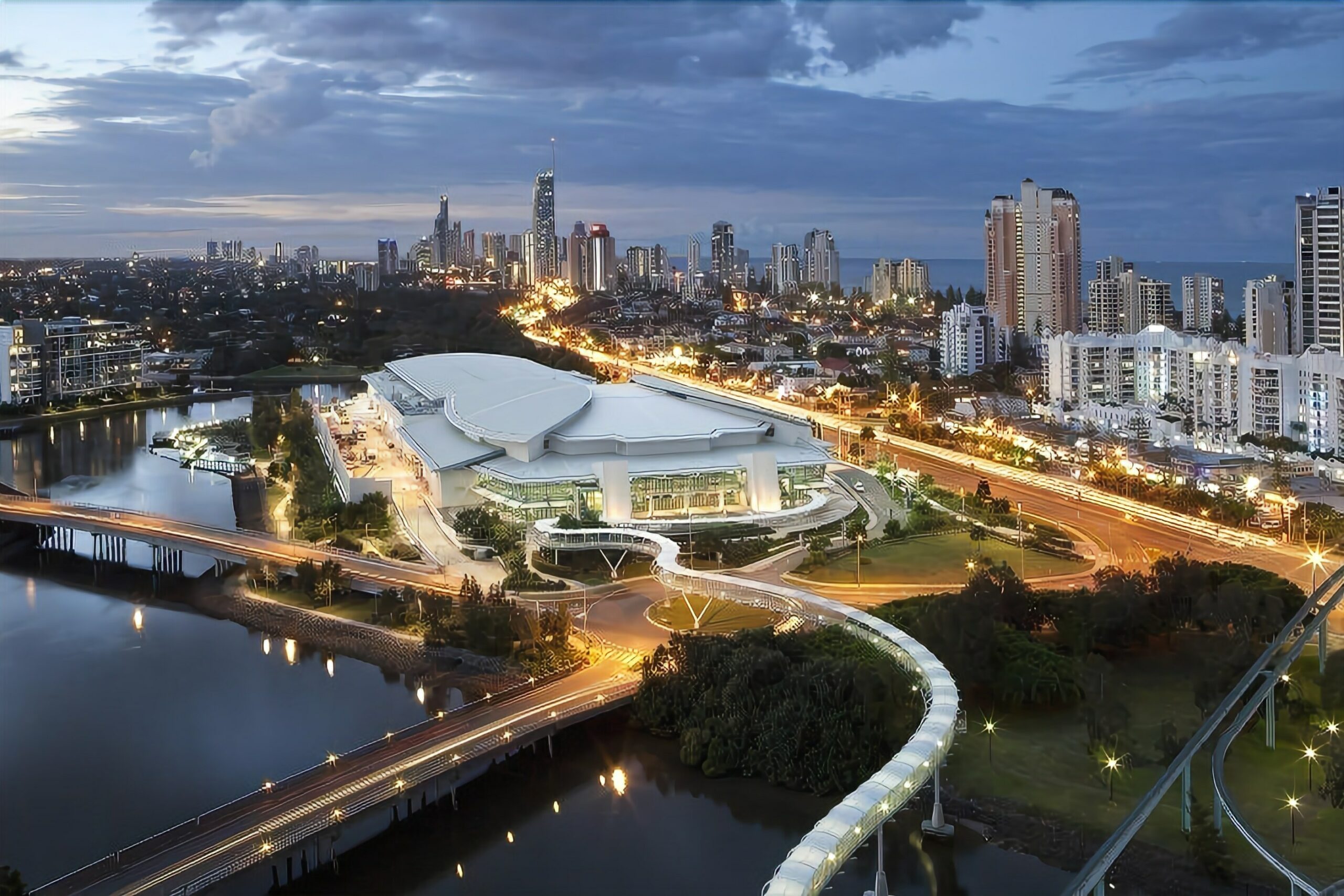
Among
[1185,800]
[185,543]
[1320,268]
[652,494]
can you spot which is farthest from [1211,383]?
[185,543]

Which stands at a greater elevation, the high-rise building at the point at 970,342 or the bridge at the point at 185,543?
the high-rise building at the point at 970,342

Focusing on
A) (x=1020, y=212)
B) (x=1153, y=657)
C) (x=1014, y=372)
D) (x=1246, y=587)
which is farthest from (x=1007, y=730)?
(x=1020, y=212)

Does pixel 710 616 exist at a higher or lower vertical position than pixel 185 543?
lower

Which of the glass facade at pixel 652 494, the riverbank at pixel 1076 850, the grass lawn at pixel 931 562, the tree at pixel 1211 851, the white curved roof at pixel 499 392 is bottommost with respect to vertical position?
the riverbank at pixel 1076 850

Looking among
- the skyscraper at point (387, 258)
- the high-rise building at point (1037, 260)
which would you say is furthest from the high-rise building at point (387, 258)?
the high-rise building at point (1037, 260)

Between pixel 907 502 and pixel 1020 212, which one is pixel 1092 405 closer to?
pixel 907 502

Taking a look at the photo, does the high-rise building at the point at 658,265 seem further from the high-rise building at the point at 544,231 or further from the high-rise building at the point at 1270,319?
the high-rise building at the point at 1270,319

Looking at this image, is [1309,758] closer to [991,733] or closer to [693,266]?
[991,733]
